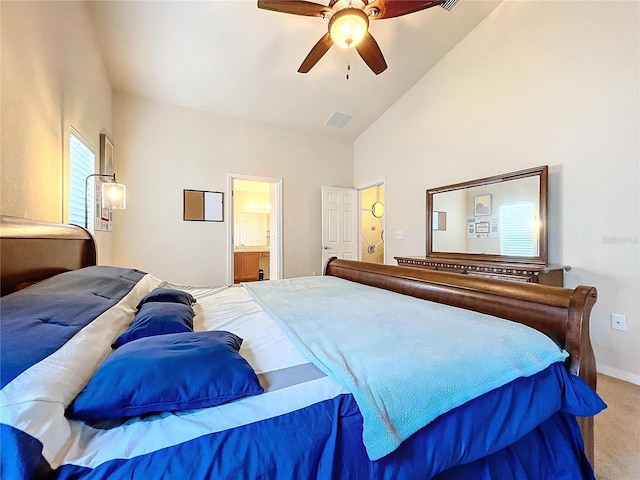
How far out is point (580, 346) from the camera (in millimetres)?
1151

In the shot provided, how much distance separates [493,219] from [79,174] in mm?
4177

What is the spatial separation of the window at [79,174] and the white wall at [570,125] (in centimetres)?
396

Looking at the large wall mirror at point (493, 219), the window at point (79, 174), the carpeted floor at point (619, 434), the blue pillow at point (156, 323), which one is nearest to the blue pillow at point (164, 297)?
the blue pillow at point (156, 323)

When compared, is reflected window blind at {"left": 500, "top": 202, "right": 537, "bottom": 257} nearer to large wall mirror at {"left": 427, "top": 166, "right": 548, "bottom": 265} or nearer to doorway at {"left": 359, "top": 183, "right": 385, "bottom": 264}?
large wall mirror at {"left": 427, "top": 166, "right": 548, "bottom": 265}

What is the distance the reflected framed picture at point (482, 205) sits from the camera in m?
3.17

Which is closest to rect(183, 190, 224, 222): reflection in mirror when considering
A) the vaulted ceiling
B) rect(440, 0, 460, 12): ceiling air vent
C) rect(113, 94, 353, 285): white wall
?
rect(113, 94, 353, 285): white wall

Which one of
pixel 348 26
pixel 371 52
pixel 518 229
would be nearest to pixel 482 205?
pixel 518 229

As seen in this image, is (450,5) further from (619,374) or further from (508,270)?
(619,374)

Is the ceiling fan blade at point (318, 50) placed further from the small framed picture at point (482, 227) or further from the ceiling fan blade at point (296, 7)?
the small framed picture at point (482, 227)

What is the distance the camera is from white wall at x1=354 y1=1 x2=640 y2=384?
226 cm

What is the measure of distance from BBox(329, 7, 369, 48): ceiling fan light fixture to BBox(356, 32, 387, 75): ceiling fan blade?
151 millimetres

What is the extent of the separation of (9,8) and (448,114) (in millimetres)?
4012

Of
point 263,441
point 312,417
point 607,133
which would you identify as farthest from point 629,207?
point 263,441

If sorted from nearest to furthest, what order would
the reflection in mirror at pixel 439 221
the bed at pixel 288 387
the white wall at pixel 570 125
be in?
the bed at pixel 288 387 → the white wall at pixel 570 125 → the reflection in mirror at pixel 439 221
